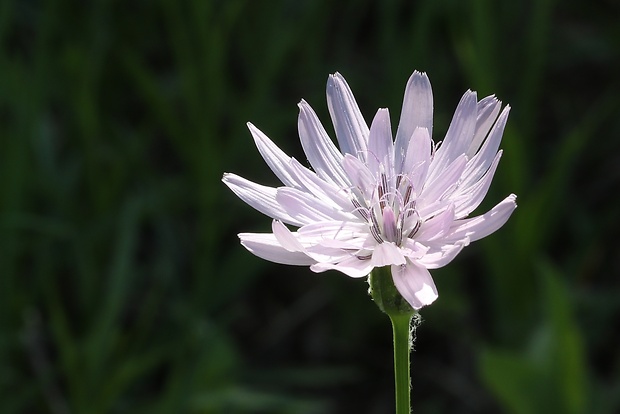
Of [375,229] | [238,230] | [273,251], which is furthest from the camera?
[238,230]

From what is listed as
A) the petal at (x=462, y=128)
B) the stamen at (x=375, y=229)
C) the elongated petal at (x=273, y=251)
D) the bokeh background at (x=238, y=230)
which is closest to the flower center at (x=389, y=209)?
the stamen at (x=375, y=229)

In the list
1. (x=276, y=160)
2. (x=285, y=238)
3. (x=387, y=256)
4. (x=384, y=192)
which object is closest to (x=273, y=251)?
(x=285, y=238)

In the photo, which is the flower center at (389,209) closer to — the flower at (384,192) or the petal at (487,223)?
the flower at (384,192)

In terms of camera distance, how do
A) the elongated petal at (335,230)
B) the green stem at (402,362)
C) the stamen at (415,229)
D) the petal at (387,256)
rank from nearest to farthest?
the green stem at (402,362) < the petal at (387,256) < the elongated petal at (335,230) < the stamen at (415,229)

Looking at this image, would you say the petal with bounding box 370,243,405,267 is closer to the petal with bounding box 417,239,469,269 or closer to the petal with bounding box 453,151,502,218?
the petal with bounding box 417,239,469,269

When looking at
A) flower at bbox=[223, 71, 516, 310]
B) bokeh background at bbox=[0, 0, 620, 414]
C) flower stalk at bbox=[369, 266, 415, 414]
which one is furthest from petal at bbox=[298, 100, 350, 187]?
bokeh background at bbox=[0, 0, 620, 414]

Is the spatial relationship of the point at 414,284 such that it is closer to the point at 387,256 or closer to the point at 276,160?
the point at 387,256
